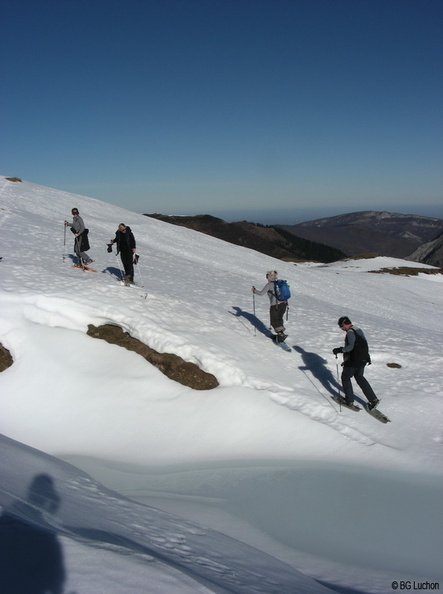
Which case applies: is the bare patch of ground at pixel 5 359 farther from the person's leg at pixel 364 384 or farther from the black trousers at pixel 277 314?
the person's leg at pixel 364 384

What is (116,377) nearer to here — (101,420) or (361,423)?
(101,420)

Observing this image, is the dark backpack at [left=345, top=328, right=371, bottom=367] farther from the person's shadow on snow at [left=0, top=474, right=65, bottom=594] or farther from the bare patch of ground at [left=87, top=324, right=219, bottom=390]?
the person's shadow on snow at [left=0, top=474, right=65, bottom=594]

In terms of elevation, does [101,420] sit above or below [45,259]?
Result: below

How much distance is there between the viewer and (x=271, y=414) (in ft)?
29.6

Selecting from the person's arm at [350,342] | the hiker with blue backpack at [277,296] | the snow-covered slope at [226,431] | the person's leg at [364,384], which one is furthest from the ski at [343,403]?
the hiker with blue backpack at [277,296]

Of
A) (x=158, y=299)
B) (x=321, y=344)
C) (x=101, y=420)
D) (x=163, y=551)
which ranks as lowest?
(x=101, y=420)

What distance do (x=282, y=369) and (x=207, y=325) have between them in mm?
2975

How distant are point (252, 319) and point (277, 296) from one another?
119 inches

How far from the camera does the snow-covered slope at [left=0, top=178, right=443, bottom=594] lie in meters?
5.33

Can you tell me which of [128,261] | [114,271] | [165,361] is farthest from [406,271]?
[165,361]

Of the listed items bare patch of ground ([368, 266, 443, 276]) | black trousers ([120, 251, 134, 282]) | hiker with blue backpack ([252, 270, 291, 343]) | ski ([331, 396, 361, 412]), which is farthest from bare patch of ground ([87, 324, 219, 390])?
bare patch of ground ([368, 266, 443, 276])

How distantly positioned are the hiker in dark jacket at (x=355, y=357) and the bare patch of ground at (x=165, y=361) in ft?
10.9

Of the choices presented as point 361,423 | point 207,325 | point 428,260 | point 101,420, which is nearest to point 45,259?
point 207,325

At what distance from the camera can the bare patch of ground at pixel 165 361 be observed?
989 centimetres
